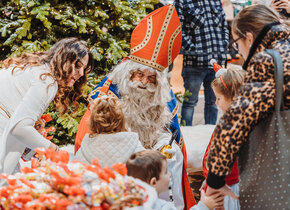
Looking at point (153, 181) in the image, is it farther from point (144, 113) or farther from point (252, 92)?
point (144, 113)

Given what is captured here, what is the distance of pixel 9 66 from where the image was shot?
7.27ft

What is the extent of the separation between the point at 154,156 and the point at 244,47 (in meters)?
0.68

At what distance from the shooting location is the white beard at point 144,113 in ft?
8.20

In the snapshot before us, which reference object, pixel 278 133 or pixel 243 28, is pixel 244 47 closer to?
pixel 243 28

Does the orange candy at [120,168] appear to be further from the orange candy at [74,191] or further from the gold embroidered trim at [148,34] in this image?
the gold embroidered trim at [148,34]

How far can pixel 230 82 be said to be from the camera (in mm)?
2018

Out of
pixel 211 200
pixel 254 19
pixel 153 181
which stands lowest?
pixel 211 200

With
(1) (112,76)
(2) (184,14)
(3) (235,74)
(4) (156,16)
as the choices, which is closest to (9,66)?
(1) (112,76)

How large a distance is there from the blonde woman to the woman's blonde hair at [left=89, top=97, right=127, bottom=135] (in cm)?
30

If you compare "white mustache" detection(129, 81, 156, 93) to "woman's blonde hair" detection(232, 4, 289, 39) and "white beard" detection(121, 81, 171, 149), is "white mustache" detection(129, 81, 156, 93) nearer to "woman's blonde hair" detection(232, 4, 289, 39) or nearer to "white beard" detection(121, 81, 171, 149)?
"white beard" detection(121, 81, 171, 149)

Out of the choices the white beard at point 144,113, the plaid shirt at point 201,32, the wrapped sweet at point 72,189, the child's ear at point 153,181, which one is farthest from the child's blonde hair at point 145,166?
the plaid shirt at point 201,32

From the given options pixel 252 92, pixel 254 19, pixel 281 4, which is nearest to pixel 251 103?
pixel 252 92

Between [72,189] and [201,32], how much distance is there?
329 cm

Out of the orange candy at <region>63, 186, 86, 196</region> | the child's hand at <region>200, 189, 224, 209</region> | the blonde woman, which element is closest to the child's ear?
the child's hand at <region>200, 189, 224, 209</region>
